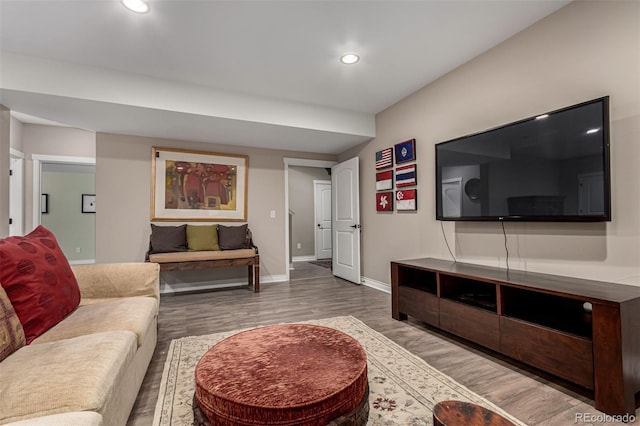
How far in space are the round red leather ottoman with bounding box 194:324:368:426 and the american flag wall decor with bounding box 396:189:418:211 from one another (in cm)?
236

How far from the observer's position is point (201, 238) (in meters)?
4.07

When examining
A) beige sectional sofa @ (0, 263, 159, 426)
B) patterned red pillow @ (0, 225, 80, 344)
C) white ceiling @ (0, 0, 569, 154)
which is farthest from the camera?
white ceiling @ (0, 0, 569, 154)

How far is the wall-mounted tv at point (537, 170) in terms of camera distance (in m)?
1.81

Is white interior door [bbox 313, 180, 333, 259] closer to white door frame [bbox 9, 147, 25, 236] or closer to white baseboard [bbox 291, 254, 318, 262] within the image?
white baseboard [bbox 291, 254, 318, 262]

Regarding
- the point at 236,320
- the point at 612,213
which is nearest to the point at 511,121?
the point at 612,213

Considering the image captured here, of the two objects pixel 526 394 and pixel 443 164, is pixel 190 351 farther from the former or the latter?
pixel 443 164

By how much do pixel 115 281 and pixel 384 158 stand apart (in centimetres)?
323

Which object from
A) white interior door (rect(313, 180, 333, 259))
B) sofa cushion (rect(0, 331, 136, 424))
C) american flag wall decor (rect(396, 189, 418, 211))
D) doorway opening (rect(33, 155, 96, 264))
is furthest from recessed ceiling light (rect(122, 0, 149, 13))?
white interior door (rect(313, 180, 333, 259))

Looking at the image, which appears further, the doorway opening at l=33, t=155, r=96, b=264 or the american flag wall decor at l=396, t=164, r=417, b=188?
the doorway opening at l=33, t=155, r=96, b=264

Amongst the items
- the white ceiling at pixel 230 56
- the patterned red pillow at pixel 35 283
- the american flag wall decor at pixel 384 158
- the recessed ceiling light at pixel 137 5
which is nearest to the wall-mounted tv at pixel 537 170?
the white ceiling at pixel 230 56

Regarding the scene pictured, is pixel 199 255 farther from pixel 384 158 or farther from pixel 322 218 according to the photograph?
pixel 322 218

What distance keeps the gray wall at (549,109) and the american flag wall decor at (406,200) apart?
0.08 metres

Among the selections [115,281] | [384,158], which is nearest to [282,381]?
[115,281]

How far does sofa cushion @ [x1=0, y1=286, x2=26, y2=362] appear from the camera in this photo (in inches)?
44.9
